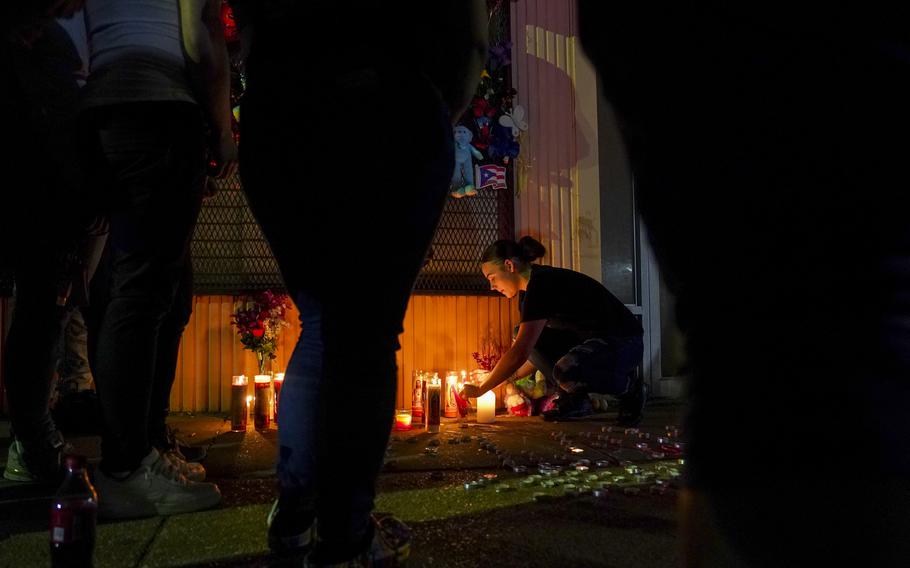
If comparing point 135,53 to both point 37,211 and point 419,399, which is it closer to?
point 37,211

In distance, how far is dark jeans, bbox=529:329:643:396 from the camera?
420cm

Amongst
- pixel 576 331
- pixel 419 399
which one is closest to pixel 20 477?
pixel 419 399

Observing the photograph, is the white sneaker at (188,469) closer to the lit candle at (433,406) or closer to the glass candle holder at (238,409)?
the glass candle holder at (238,409)

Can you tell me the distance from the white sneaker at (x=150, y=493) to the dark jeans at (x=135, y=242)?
0.04 metres

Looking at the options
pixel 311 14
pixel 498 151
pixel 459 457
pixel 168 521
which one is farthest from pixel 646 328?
pixel 311 14

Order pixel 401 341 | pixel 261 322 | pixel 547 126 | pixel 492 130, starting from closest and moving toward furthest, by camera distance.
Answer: pixel 261 322 < pixel 401 341 < pixel 492 130 < pixel 547 126

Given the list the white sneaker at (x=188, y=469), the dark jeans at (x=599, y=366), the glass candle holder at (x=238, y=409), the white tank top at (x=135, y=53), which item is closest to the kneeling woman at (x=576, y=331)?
the dark jeans at (x=599, y=366)

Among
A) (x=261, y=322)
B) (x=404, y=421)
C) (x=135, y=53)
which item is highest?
(x=135, y=53)

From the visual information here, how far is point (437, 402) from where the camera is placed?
396 centimetres

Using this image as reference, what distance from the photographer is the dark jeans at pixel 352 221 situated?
1.25 metres

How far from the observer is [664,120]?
790mm

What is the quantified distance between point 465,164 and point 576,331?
1.51 metres

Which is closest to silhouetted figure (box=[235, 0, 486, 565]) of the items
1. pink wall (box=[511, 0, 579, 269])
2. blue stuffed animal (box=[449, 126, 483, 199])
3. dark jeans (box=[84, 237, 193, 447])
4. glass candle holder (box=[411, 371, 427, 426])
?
dark jeans (box=[84, 237, 193, 447])

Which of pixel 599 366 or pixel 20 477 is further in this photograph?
pixel 599 366
